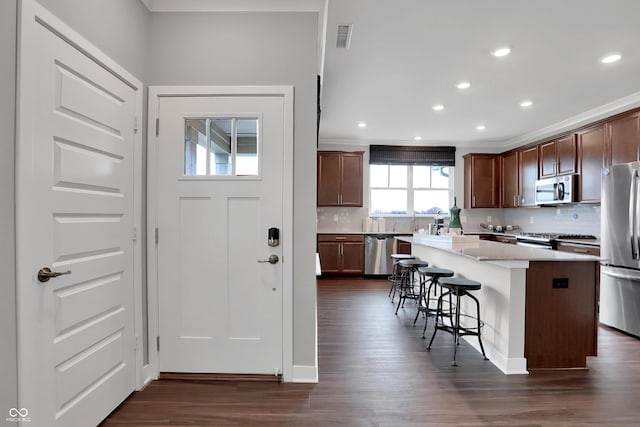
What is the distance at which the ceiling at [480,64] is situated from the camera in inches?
99.3

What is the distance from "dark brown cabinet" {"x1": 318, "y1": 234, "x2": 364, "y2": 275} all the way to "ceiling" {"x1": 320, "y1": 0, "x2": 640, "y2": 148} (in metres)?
2.08

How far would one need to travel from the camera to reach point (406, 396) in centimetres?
223

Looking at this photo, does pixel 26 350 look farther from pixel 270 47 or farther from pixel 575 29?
pixel 575 29

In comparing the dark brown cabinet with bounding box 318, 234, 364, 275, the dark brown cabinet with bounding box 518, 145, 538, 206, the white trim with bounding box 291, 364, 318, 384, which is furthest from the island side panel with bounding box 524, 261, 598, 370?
the dark brown cabinet with bounding box 318, 234, 364, 275

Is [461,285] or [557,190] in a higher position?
[557,190]

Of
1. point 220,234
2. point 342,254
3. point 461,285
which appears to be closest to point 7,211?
point 220,234

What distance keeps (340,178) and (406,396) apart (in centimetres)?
479

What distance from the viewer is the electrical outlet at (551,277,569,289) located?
265 centimetres

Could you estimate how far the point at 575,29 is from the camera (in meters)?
2.72

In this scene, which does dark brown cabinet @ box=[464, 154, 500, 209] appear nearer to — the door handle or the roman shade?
the roman shade

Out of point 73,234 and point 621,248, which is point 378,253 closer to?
point 621,248

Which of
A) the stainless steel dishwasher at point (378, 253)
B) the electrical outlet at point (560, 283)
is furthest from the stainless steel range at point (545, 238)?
the electrical outlet at point (560, 283)

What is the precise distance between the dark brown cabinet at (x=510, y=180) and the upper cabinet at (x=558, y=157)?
2.19 ft

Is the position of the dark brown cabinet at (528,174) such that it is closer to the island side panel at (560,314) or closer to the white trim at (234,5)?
the island side panel at (560,314)
